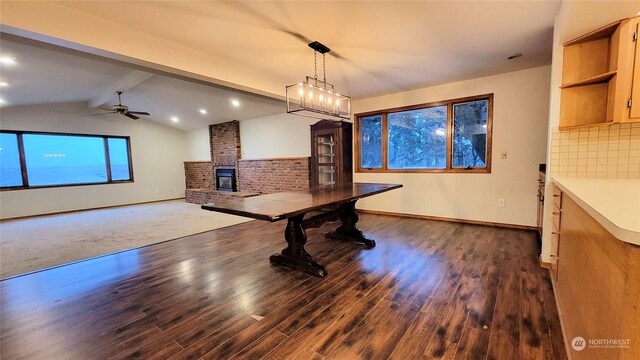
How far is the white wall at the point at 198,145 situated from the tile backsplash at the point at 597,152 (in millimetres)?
8473

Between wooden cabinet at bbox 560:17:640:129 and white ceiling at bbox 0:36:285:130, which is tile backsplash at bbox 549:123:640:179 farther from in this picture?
white ceiling at bbox 0:36:285:130

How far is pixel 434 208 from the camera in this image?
178 inches

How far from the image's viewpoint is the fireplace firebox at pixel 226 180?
7738 mm

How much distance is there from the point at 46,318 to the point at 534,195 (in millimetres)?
5495

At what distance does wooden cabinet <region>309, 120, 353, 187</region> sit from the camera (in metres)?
5.10

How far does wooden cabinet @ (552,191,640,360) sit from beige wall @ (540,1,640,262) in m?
1.01

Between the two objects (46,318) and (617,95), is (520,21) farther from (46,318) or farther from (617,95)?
(46,318)

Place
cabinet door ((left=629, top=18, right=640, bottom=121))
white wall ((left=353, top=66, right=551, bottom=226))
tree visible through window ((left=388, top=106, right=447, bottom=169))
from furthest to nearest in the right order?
tree visible through window ((left=388, top=106, right=447, bottom=169)) → white wall ((left=353, top=66, right=551, bottom=226)) → cabinet door ((left=629, top=18, right=640, bottom=121))

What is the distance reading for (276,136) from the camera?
6.73 m

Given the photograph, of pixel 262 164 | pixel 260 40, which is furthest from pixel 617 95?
pixel 262 164

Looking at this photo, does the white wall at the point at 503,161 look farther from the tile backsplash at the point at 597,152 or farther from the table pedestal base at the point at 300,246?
the table pedestal base at the point at 300,246

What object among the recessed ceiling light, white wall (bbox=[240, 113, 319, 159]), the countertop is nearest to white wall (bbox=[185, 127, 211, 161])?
white wall (bbox=[240, 113, 319, 159])

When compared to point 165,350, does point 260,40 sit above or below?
above

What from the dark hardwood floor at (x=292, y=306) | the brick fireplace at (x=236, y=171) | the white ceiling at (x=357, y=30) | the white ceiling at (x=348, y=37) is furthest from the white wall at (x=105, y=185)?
the white ceiling at (x=357, y=30)
